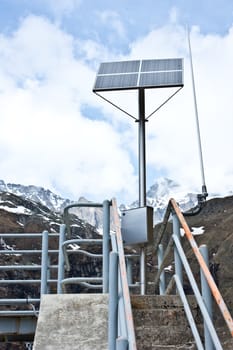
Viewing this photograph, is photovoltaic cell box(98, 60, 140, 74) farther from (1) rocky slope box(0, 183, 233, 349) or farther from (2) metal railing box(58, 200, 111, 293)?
(1) rocky slope box(0, 183, 233, 349)

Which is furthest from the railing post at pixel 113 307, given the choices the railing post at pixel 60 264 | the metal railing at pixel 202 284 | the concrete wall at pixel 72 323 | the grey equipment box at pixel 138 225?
the railing post at pixel 60 264

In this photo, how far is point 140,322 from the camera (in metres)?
3.84

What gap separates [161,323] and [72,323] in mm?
751

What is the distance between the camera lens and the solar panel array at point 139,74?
5.82m

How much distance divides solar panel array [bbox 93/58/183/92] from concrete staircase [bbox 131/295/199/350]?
A: 2626 mm

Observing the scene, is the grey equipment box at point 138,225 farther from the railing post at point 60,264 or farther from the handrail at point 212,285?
the handrail at point 212,285

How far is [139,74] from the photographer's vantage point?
243 inches

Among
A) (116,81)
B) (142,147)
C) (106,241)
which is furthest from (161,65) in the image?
(106,241)

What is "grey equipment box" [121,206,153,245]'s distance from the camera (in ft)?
16.0

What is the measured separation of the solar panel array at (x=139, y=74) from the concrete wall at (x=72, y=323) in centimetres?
258

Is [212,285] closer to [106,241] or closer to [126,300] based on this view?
[126,300]

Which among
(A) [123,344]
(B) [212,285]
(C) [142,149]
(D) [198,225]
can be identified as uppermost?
(D) [198,225]

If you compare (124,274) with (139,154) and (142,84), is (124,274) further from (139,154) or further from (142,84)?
(142,84)

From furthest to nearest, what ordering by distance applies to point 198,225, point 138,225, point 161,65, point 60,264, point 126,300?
point 198,225 < point 161,65 < point 60,264 < point 138,225 < point 126,300
